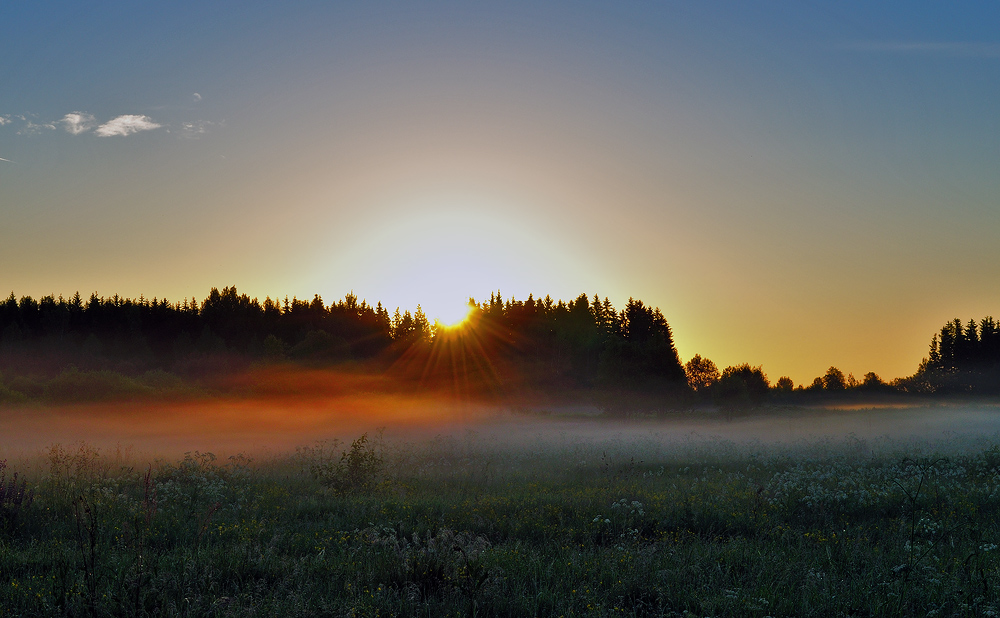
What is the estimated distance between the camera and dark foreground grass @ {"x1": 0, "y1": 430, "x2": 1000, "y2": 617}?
588 cm

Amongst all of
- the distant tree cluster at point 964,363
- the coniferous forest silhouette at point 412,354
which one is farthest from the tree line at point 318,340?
the distant tree cluster at point 964,363

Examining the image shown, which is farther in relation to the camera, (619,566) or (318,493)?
(318,493)

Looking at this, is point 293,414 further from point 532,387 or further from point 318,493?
point 532,387

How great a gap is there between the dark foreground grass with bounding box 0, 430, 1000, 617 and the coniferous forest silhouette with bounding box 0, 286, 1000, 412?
36197 millimetres

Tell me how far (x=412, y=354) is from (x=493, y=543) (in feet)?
237

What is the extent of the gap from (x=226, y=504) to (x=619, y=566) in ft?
23.9

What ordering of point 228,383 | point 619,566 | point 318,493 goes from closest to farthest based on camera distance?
point 619,566 → point 318,493 → point 228,383

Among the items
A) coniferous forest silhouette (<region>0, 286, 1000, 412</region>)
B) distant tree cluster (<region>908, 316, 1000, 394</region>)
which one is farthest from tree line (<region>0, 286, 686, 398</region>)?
distant tree cluster (<region>908, 316, 1000, 394</region>)

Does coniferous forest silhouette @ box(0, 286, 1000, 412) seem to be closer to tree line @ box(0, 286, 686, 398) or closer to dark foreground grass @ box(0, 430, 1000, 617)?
tree line @ box(0, 286, 686, 398)

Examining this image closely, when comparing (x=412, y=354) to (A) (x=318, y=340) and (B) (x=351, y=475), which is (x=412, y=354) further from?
(B) (x=351, y=475)

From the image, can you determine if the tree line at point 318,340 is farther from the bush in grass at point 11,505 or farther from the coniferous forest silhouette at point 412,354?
the bush in grass at point 11,505

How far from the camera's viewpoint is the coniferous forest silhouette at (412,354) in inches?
1948

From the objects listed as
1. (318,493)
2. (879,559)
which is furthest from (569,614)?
(318,493)

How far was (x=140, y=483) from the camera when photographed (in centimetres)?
1238
